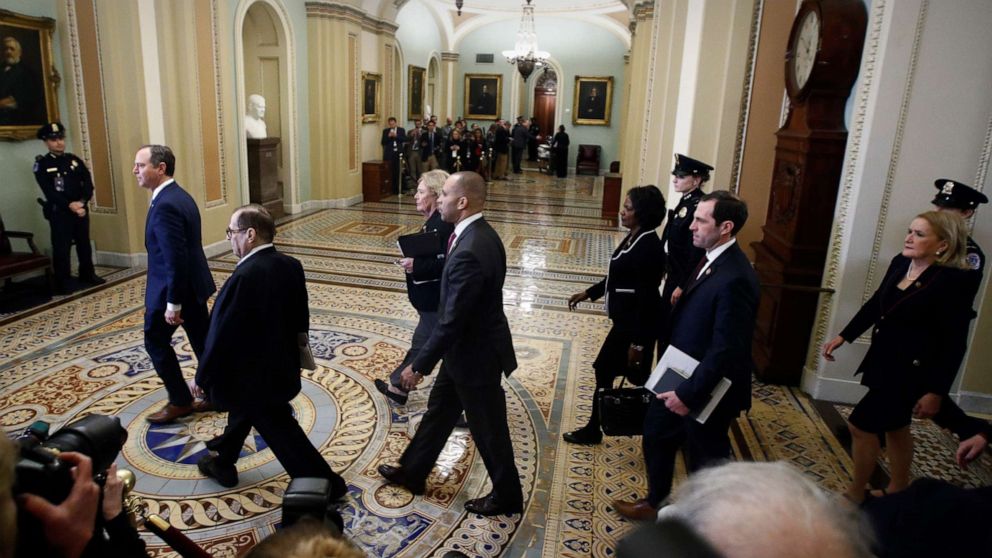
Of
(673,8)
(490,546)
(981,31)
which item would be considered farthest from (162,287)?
(673,8)

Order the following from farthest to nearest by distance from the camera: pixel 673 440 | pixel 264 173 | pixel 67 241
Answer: pixel 264 173 < pixel 67 241 < pixel 673 440

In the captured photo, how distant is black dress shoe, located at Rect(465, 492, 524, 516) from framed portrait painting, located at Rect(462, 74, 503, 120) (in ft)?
62.4

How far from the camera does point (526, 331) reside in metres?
5.63

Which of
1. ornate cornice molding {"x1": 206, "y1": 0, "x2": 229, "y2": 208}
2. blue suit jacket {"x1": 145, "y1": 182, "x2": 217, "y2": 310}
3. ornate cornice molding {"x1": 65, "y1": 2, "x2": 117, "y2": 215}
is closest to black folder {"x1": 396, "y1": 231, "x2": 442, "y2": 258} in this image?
blue suit jacket {"x1": 145, "y1": 182, "x2": 217, "y2": 310}

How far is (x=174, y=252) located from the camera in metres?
3.41

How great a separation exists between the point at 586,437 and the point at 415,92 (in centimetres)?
1483

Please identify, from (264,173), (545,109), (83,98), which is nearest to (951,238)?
(83,98)

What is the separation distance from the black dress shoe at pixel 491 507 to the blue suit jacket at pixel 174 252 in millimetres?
2007

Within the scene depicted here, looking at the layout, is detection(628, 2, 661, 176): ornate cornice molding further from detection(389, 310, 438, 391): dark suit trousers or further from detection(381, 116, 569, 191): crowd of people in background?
detection(389, 310, 438, 391): dark suit trousers

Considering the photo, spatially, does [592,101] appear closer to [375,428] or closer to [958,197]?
[958,197]

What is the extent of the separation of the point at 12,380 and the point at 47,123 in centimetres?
353

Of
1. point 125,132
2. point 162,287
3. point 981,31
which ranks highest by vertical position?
point 981,31

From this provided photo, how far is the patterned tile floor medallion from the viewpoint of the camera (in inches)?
114

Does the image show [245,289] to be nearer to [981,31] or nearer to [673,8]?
[981,31]
